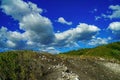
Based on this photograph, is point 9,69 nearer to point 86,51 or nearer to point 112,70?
point 112,70

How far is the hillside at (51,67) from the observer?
1144 inches

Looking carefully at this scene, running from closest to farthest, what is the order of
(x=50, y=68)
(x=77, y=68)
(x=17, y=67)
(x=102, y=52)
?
1. (x=17, y=67)
2. (x=50, y=68)
3. (x=77, y=68)
4. (x=102, y=52)

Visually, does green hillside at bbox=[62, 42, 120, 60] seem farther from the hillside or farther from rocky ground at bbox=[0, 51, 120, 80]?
rocky ground at bbox=[0, 51, 120, 80]

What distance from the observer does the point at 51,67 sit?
106ft

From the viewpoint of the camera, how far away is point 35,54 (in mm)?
34156

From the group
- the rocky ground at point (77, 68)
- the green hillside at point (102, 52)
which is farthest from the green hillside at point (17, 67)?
the green hillside at point (102, 52)

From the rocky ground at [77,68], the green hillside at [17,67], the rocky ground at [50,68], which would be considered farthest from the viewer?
the rocky ground at [77,68]

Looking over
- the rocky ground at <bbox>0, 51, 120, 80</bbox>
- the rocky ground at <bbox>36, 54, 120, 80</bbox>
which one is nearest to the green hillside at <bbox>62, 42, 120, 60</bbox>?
the rocky ground at <bbox>36, 54, 120, 80</bbox>

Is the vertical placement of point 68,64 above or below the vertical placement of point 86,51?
below

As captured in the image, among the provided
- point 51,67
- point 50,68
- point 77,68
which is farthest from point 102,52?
point 50,68

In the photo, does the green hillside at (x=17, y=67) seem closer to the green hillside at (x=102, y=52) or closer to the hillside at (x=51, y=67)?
the hillside at (x=51, y=67)

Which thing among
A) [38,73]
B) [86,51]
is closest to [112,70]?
[38,73]

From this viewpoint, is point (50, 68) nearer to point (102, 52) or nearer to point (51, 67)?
point (51, 67)

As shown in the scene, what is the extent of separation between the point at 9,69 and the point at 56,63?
6386mm
